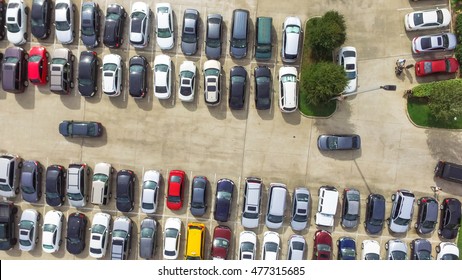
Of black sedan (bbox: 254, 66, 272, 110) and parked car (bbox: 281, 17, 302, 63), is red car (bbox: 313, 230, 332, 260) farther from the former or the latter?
parked car (bbox: 281, 17, 302, 63)

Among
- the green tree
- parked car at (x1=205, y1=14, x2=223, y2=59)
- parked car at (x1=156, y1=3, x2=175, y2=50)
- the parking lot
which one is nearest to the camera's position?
the green tree

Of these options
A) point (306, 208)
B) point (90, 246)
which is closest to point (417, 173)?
point (306, 208)

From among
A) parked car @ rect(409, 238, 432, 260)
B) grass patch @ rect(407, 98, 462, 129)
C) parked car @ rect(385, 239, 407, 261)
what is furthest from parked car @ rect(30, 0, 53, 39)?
parked car @ rect(409, 238, 432, 260)

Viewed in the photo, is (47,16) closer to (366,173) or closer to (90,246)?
(90,246)

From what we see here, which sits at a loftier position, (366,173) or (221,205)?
(366,173)

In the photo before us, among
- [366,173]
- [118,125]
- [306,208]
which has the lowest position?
[306,208]

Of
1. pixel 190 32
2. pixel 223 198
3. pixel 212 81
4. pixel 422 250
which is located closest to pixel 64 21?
pixel 190 32

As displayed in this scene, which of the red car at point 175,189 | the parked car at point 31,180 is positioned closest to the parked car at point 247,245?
the red car at point 175,189
